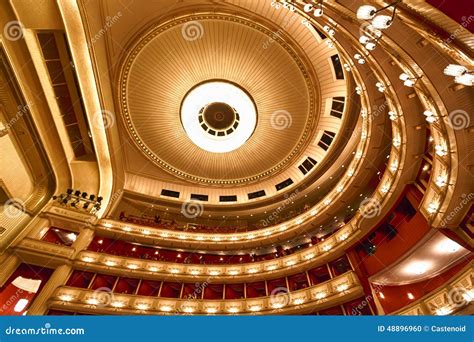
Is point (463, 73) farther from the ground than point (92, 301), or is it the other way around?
point (92, 301)

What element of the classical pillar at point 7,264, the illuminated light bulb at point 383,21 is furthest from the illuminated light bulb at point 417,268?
the classical pillar at point 7,264

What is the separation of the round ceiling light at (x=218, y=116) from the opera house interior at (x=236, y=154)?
98mm

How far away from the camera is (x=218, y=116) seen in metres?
16.6

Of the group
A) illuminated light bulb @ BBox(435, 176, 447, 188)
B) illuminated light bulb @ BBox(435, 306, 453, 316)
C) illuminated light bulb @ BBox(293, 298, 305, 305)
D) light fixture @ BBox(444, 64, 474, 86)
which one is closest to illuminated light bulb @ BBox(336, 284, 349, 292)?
illuminated light bulb @ BBox(293, 298, 305, 305)

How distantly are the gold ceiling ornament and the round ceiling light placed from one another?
59 cm

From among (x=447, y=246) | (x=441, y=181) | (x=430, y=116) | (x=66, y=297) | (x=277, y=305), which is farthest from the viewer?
(x=277, y=305)

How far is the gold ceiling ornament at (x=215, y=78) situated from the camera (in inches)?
512

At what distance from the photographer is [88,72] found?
38.5 ft

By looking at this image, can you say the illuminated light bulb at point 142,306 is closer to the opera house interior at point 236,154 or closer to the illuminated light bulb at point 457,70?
the opera house interior at point 236,154

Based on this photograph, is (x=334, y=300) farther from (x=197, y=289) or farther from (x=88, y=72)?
(x=88, y=72)

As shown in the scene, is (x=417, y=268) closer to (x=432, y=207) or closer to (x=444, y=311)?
(x=444, y=311)

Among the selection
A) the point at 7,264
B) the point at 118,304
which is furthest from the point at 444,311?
the point at 7,264

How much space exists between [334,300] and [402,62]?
10.2 metres

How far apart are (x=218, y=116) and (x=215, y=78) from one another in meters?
2.68
